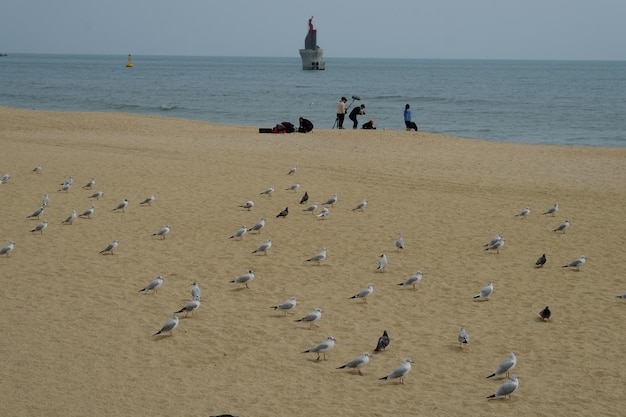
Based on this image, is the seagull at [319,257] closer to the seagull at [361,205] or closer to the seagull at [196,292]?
the seagull at [196,292]

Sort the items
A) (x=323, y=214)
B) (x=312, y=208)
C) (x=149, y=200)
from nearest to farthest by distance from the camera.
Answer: (x=323, y=214) < (x=312, y=208) < (x=149, y=200)

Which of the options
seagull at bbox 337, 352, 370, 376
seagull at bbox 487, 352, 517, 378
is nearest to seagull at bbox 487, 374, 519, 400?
seagull at bbox 487, 352, 517, 378

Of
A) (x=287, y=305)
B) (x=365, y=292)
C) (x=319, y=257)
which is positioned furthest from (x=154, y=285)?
(x=365, y=292)

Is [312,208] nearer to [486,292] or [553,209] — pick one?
[553,209]

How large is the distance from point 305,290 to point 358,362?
3396 millimetres

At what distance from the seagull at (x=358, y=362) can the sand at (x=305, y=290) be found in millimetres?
147

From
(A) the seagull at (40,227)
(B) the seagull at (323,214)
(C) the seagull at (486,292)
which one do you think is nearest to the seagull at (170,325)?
(C) the seagull at (486,292)

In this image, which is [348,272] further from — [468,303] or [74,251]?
[74,251]

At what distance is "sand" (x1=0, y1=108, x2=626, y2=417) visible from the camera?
937 centimetres

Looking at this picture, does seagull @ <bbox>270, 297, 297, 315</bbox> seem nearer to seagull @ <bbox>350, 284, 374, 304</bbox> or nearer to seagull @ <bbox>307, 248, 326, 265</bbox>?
seagull @ <bbox>350, 284, 374, 304</bbox>

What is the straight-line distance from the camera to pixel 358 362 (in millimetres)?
9852

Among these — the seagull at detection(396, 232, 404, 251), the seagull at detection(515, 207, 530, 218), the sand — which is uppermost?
the seagull at detection(515, 207, 530, 218)

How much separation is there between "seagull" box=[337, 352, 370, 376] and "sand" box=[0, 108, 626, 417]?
147 millimetres

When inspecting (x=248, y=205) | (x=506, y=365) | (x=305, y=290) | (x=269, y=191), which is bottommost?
(x=305, y=290)
